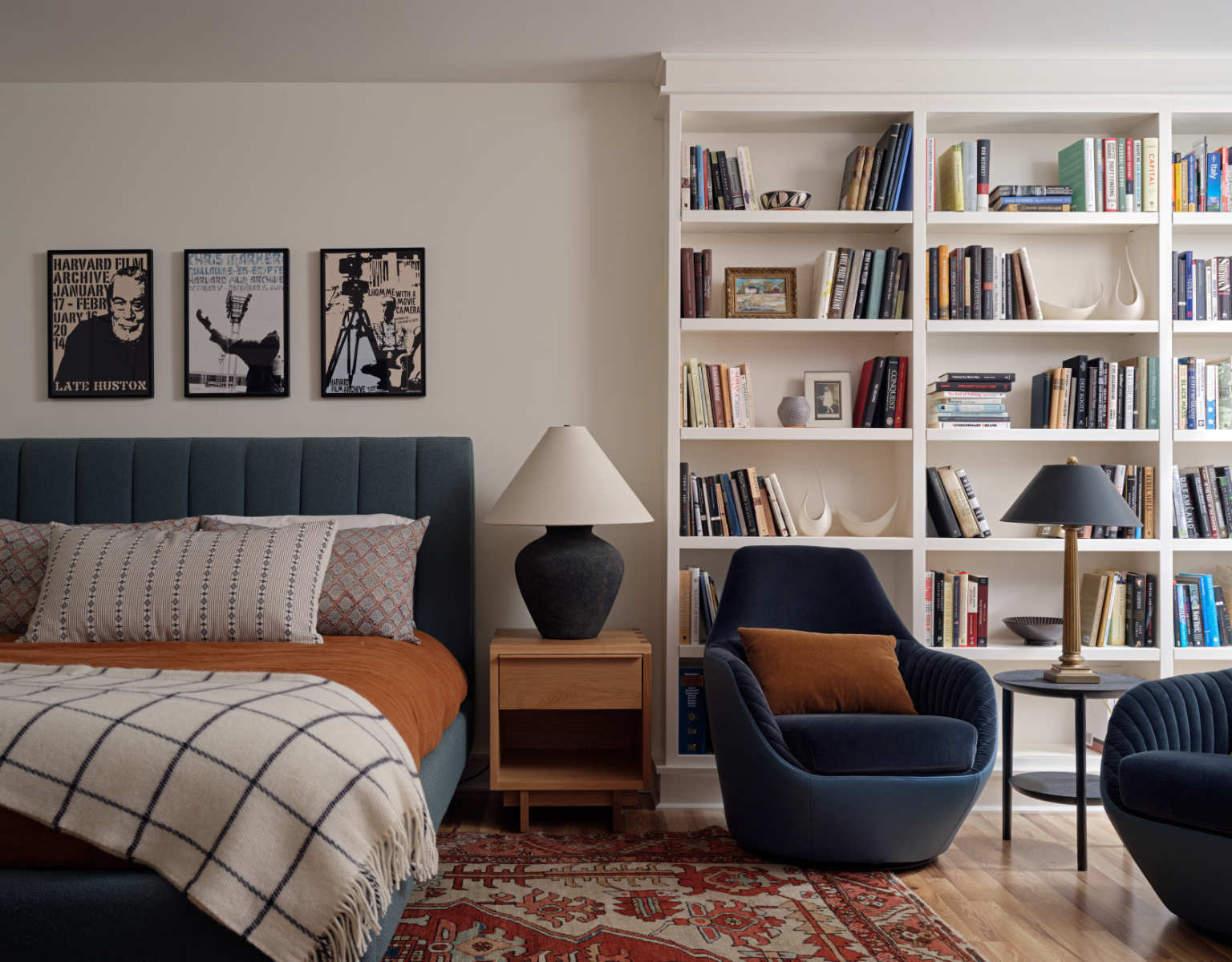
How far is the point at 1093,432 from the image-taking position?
11.1 ft

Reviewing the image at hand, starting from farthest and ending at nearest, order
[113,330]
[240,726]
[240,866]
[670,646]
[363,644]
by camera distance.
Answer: [113,330] → [670,646] → [363,644] → [240,726] → [240,866]

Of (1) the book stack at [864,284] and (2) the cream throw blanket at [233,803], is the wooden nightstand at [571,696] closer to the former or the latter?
(2) the cream throw blanket at [233,803]

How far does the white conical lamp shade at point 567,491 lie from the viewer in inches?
119

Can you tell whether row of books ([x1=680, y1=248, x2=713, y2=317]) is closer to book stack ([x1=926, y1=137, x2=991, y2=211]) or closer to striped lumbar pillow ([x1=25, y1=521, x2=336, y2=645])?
book stack ([x1=926, y1=137, x2=991, y2=211])

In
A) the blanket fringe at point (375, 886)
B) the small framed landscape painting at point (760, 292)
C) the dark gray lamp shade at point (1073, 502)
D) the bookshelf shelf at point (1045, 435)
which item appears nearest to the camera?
the blanket fringe at point (375, 886)

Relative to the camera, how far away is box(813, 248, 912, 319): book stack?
11.3 ft

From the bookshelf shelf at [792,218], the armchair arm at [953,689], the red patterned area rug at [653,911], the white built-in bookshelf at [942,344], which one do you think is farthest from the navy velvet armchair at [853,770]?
the bookshelf shelf at [792,218]

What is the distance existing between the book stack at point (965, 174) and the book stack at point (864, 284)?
265 millimetres

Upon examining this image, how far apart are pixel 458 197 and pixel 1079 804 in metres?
2.97

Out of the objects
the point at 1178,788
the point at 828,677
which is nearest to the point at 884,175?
the point at 828,677

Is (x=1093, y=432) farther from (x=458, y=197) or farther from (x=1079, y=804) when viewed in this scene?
(x=458, y=197)

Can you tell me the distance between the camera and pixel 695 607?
11.2ft

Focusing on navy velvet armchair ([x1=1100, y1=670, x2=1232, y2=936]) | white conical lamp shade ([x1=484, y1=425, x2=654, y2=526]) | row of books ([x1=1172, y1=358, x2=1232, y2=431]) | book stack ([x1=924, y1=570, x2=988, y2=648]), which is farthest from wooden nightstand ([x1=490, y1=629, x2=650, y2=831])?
row of books ([x1=1172, y1=358, x2=1232, y2=431])

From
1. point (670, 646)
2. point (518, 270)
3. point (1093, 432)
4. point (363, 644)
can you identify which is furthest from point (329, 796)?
point (1093, 432)
